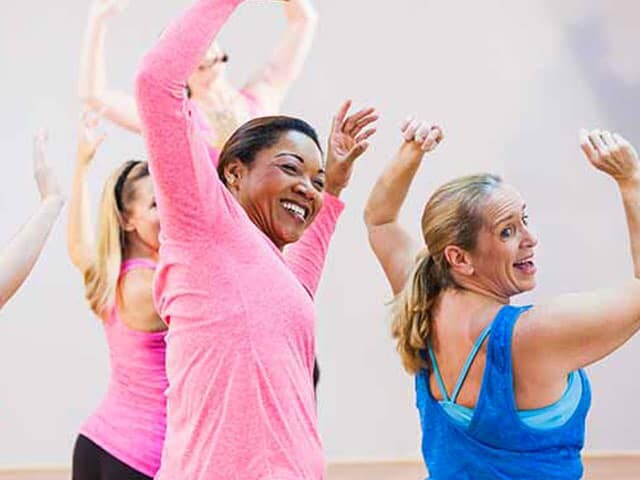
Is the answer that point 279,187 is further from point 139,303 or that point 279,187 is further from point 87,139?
point 87,139

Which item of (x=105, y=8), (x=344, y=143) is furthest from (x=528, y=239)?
(x=105, y=8)

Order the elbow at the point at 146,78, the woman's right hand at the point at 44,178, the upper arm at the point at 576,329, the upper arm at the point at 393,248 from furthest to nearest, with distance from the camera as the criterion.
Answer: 1. the upper arm at the point at 393,248
2. the woman's right hand at the point at 44,178
3. the upper arm at the point at 576,329
4. the elbow at the point at 146,78

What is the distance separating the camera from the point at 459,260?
1.91m

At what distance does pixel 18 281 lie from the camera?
1633mm

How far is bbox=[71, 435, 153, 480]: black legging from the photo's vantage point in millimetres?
2277

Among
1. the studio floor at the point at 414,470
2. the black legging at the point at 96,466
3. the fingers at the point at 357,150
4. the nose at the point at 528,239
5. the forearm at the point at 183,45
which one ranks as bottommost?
the studio floor at the point at 414,470

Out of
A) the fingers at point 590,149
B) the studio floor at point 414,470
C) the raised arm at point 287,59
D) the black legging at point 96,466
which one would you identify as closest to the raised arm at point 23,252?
the black legging at point 96,466

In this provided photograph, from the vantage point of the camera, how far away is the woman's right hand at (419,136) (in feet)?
6.63

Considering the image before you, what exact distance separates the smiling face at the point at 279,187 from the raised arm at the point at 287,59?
1685 mm

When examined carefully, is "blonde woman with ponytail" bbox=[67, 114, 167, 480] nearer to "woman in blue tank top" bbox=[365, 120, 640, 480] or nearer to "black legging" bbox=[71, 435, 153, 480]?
"black legging" bbox=[71, 435, 153, 480]

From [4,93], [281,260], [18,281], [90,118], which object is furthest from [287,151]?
[4,93]

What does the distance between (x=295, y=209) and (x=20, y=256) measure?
438 millimetres

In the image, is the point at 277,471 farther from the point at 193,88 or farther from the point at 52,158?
the point at 52,158

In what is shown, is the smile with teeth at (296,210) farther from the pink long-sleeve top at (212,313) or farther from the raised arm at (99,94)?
the raised arm at (99,94)
